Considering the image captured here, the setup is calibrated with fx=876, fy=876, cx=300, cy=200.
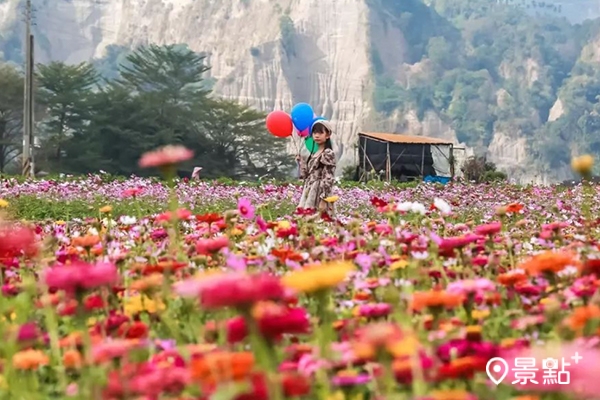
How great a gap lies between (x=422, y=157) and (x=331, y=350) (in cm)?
3483

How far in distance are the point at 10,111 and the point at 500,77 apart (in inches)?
4096

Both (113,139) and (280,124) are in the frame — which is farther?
(113,139)

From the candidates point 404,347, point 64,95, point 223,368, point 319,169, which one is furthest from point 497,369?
point 64,95

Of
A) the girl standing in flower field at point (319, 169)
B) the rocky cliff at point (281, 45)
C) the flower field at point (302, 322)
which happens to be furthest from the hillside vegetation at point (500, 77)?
the flower field at point (302, 322)

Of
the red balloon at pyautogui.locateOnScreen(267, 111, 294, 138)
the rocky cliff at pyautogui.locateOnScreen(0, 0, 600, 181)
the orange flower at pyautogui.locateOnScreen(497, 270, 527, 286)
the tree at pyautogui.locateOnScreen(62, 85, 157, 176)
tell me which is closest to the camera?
the orange flower at pyautogui.locateOnScreen(497, 270, 527, 286)

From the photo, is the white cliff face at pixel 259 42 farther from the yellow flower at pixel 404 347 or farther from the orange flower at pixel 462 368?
the yellow flower at pixel 404 347

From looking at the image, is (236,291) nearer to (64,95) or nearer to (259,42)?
(64,95)

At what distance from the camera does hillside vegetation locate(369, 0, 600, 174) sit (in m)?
112

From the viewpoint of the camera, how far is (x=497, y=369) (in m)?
1.60

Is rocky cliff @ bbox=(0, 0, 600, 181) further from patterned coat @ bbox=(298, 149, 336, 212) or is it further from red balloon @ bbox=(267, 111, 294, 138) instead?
patterned coat @ bbox=(298, 149, 336, 212)

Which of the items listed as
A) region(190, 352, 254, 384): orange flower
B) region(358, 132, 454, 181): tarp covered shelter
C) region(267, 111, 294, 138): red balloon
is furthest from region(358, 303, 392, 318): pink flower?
region(358, 132, 454, 181): tarp covered shelter

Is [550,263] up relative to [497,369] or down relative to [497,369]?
up

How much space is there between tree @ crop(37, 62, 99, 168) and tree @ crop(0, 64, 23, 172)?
1077mm

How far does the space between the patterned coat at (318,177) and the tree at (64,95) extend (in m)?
27.7
